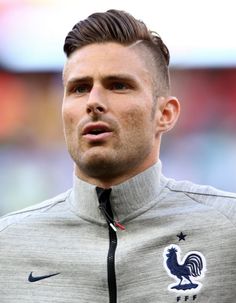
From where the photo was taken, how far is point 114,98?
2.20m

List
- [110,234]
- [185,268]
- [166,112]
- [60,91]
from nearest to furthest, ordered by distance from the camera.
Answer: [185,268] → [110,234] → [166,112] → [60,91]

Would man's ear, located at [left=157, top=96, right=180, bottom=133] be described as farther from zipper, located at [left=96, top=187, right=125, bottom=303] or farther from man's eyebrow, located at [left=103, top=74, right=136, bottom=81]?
zipper, located at [left=96, top=187, right=125, bottom=303]

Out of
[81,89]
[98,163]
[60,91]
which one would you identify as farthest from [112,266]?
[60,91]

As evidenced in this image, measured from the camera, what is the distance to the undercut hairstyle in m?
2.31

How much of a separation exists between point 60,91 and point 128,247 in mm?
4545

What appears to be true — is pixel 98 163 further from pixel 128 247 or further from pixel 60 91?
pixel 60 91

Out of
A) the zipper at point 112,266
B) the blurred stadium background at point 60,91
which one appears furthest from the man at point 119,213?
the blurred stadium background at point 60,91

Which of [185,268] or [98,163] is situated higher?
[98,163]

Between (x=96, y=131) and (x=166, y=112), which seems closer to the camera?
(x=96, y=131)

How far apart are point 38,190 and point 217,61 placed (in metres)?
1.93

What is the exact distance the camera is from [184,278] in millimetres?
2105

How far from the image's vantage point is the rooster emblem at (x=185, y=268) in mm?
2094

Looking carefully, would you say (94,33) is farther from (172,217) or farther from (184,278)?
(184,278)

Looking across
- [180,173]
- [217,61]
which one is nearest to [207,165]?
[180,173]
